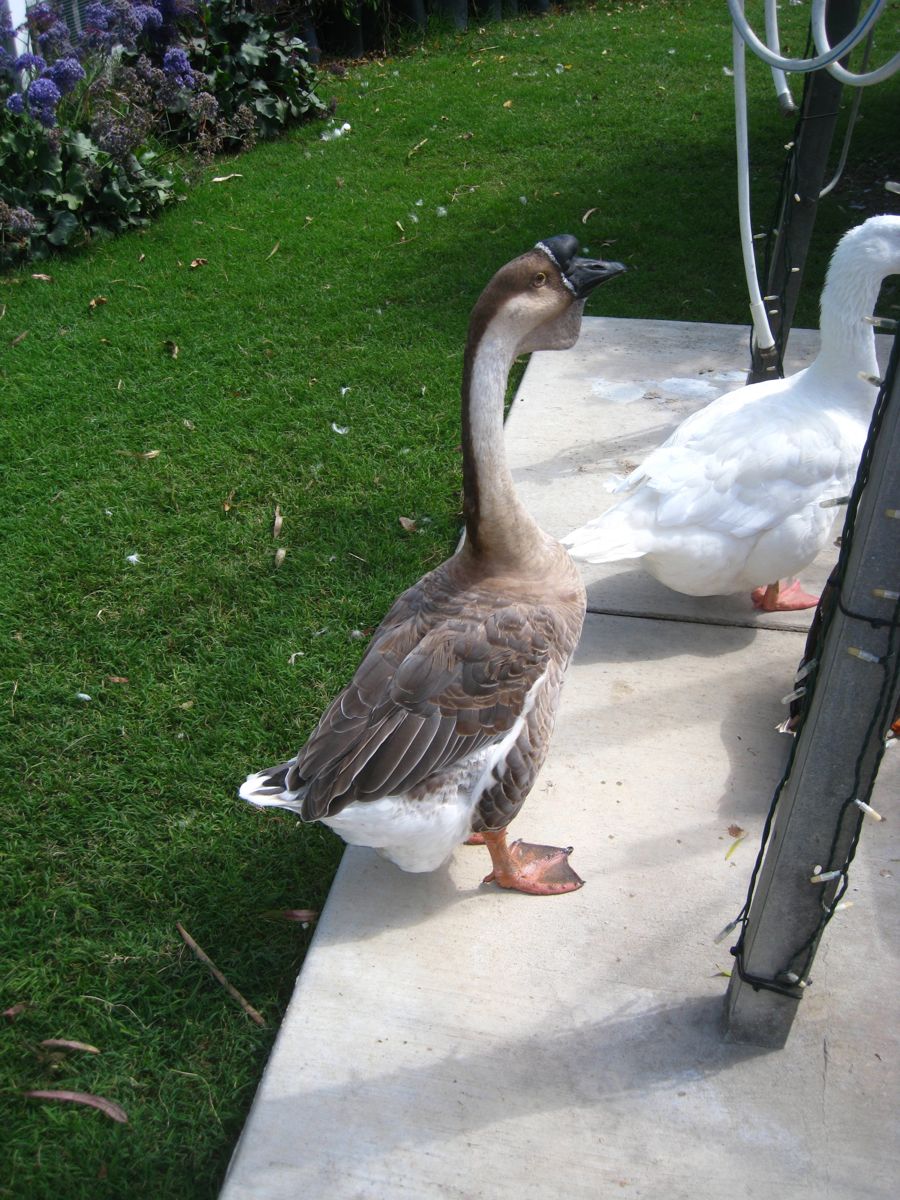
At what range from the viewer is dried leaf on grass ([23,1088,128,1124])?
2.29m

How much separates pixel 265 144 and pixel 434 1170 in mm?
8565

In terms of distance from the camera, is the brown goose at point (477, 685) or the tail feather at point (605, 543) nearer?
the brown goose at point (477, 685)

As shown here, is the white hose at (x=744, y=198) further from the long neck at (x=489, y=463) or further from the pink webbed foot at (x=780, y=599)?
the long neck at (x=489, y=463)

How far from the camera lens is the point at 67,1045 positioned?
2.42m

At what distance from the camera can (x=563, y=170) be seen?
25.5 feet

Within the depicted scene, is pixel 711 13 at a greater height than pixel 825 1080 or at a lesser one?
greater

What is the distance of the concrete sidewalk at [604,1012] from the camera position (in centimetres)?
207

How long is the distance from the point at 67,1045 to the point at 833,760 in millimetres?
1973

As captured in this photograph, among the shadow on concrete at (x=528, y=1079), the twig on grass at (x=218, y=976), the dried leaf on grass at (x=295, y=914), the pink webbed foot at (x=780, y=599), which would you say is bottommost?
the twig on grass at (x=218, y=976)

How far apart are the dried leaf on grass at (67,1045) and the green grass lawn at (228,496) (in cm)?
3

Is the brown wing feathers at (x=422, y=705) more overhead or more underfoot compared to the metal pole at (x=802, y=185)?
more underfoot

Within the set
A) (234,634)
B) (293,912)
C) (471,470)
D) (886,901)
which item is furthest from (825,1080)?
(234,634)

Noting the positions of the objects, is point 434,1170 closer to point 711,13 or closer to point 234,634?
point 234,634

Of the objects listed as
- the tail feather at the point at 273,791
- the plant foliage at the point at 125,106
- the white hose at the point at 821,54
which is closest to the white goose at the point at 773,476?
the white hose at the point at 821,54
